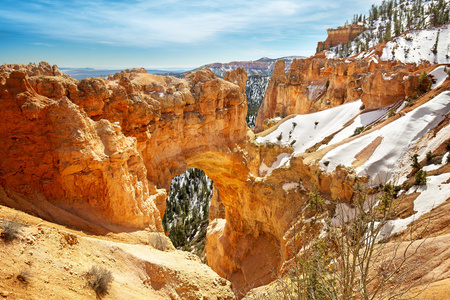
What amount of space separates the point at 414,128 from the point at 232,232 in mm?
20087

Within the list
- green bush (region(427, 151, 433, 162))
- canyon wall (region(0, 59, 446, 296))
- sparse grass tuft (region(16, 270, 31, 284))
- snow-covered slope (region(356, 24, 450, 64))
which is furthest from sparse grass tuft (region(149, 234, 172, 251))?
snow-covered slope (region(356, 24, 450, 64))

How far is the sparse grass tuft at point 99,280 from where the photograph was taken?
7.78m

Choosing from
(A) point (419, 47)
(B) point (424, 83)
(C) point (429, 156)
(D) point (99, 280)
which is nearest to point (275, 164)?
(B) point (424, 83)

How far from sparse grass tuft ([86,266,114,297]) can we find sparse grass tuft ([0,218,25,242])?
2136 millimetres

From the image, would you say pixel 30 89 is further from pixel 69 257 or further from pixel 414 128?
pixel 414 128

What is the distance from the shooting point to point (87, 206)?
1280 cm

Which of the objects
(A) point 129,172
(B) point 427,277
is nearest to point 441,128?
(B) point 427,277

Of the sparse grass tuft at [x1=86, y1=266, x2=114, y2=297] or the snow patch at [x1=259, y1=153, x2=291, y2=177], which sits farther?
the snow patch at [x1=259, y1=153, x2=291, y2=177]

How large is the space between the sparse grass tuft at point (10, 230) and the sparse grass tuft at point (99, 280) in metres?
2.14

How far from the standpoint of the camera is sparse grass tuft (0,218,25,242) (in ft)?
23.0

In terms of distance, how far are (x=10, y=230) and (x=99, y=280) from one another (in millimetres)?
2619

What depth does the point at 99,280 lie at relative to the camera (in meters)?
7.91

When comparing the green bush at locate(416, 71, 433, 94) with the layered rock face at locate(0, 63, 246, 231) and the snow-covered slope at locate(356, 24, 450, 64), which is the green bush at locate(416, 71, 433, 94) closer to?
the layered rock face at locate(0, 63, 246, 231)

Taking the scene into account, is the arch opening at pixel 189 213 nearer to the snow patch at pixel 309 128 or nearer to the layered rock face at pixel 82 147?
the snow patch at pixel 309 128
